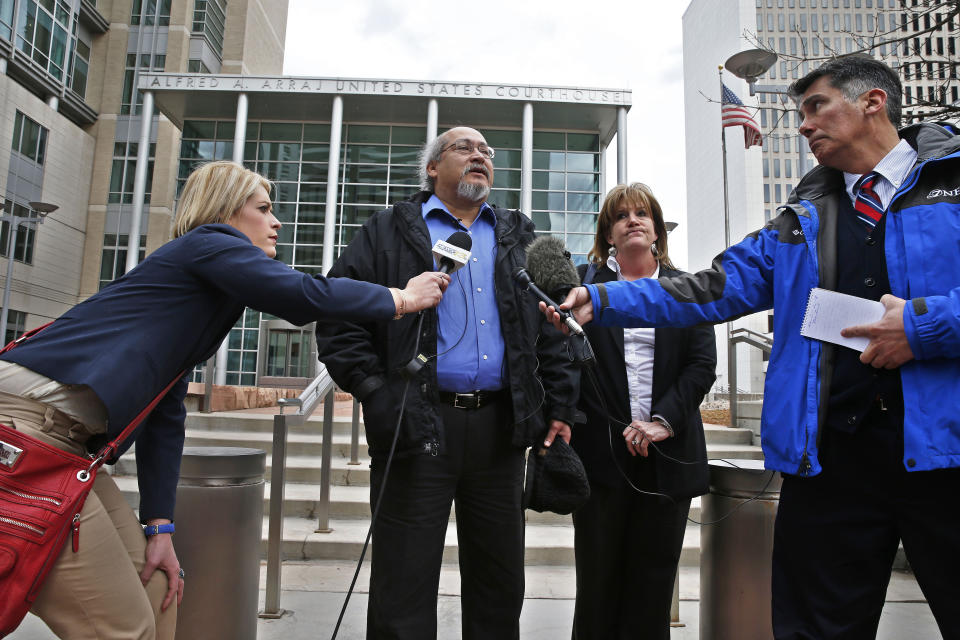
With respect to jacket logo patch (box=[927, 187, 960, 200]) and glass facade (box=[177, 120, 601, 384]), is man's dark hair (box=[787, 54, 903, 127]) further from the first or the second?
glass facade (box=[177, 120, 601, 384])

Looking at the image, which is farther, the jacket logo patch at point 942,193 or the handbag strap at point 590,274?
the handbag strap at point 590,274

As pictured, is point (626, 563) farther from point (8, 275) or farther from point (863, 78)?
point (8, 275)

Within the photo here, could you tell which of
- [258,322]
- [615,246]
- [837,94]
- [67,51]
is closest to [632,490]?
[615,246]

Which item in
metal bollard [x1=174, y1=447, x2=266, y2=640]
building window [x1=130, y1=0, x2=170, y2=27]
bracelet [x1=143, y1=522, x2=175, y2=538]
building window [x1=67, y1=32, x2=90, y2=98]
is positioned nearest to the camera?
bracelet [x1=143, y1=522, x2=175, y2=538]

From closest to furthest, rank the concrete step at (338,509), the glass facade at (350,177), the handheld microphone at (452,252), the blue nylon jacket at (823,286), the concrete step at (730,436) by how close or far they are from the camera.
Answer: the blue nylon jacket at (823,286) → the handheld microphone at (452,252) → the concrete step at (338,509) → the concrete step at (730,436) → the glass facade at (350,177)

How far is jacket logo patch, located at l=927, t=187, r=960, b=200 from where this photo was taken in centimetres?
185

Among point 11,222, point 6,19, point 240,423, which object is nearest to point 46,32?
point 6,19

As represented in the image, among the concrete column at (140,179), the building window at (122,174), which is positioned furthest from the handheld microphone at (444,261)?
the building window at (122,174)

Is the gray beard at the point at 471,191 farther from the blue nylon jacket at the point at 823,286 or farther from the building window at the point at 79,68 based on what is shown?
the building window at the point at 79,68

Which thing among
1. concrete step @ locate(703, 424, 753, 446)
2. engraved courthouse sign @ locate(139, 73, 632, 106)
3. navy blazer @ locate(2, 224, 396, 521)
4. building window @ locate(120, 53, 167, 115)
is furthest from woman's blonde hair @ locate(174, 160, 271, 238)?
building window @ locate(120, 53, 167, 115)

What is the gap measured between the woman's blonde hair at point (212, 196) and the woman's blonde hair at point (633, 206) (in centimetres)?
163

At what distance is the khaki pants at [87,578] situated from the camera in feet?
5.16

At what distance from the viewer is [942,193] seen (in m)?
1.85

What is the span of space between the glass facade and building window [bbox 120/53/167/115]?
905cm
